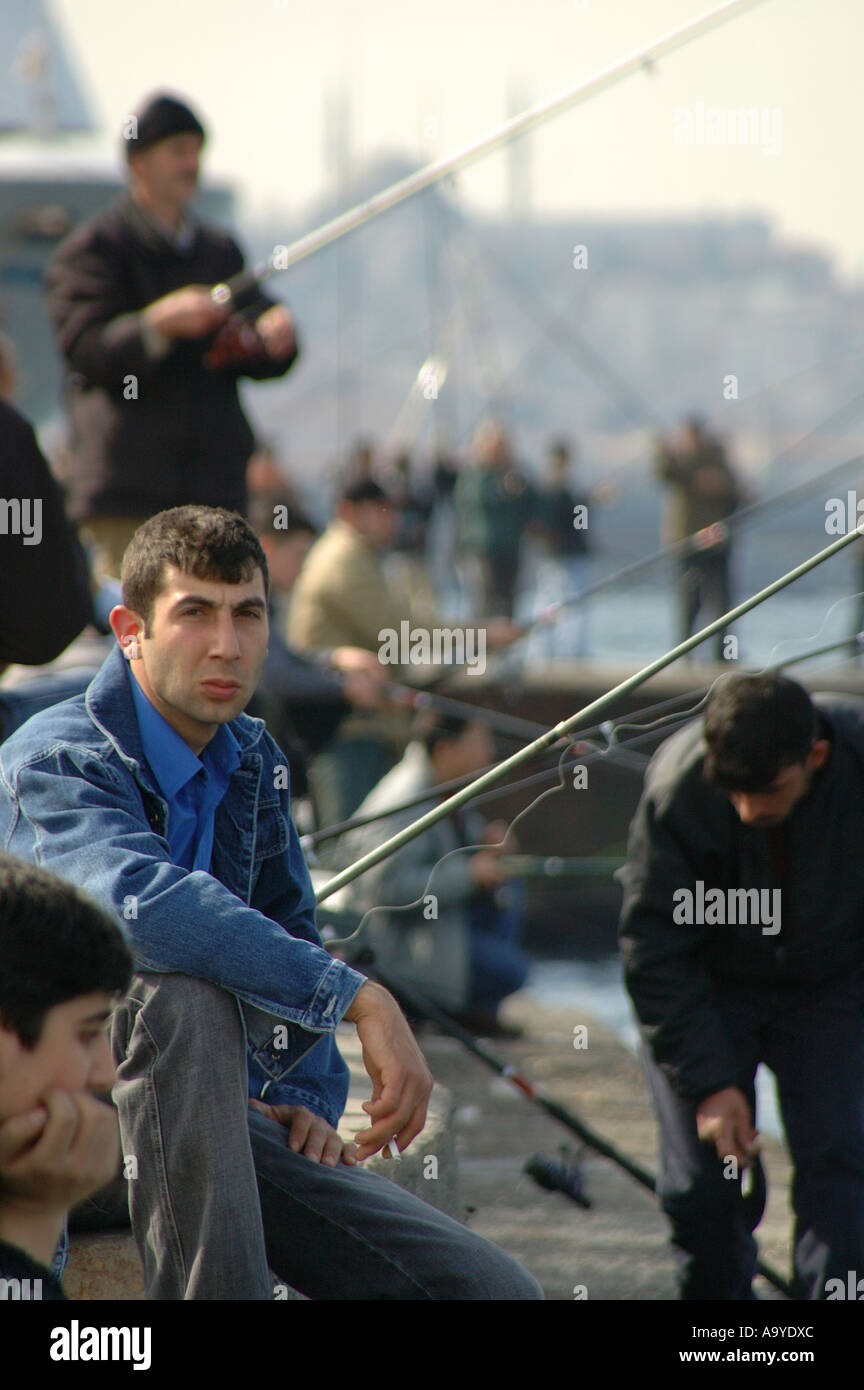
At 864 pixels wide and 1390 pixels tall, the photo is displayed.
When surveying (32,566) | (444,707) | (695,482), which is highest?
(695,482)

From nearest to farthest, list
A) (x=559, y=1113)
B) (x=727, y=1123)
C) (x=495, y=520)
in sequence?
(x=727, y=1123) → (x=559, y=1113) → (x=495, y=520)

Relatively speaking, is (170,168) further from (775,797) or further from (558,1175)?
(558,1175)

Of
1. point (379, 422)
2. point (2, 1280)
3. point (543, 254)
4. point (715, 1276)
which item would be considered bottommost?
point (715, 1276)

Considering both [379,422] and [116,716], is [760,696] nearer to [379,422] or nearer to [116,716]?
[116,716]

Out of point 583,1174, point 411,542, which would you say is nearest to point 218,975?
point 583,1174

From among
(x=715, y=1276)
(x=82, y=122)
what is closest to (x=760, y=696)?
(x=715, y=1276)

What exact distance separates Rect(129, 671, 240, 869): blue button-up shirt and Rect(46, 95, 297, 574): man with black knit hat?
6.57 ft

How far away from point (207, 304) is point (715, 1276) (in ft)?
8.11

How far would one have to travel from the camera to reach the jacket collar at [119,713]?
2.45 m

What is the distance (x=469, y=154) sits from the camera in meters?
4.05

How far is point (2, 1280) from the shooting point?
1.73m

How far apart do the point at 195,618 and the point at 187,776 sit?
0.23 meters

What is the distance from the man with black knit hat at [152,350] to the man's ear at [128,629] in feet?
6.19

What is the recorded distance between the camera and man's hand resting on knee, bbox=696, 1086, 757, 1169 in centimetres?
343
